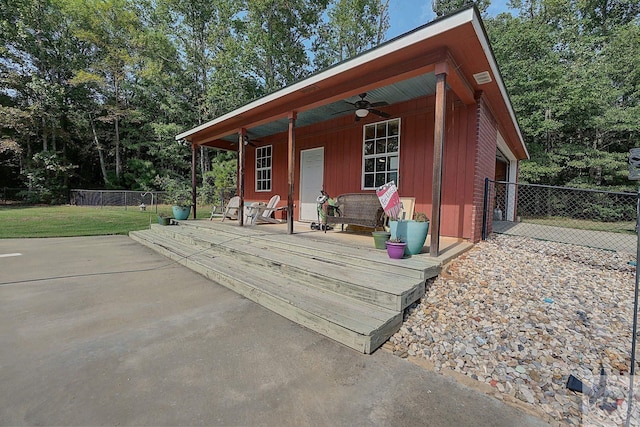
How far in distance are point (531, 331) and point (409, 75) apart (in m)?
3.10

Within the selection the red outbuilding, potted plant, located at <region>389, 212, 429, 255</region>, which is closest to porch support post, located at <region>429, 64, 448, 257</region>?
the red outbuilding

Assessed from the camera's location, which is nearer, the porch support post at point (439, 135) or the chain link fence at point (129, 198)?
the porch support post at point (439, 135)

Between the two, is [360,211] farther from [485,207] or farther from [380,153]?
[485,207]

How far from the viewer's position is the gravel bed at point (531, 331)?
169cm

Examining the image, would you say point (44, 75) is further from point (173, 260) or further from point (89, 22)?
point (173, 260)

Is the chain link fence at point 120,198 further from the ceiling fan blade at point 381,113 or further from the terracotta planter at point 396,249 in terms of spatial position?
the terracotta planter at point 396,249

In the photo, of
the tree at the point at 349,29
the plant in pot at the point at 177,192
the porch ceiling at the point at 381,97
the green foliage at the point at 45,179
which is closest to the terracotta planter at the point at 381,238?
the porch ceiling at the point at 381,97

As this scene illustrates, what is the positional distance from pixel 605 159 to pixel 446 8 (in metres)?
11.5

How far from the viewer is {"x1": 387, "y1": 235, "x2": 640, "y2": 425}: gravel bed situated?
1.69 m

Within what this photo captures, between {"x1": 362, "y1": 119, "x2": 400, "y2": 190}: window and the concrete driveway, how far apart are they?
146 inches

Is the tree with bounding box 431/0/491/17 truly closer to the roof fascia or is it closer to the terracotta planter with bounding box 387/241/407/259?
the roof fascia

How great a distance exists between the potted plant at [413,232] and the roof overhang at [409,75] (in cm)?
177

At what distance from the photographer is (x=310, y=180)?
7102 millimetres

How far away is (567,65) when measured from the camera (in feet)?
42.3
